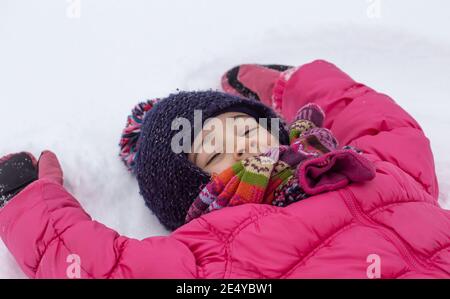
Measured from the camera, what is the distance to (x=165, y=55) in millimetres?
1625

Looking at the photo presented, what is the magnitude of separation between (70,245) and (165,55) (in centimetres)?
83

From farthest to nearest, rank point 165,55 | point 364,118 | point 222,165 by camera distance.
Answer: point 165,55, point 364,118, point 222,165

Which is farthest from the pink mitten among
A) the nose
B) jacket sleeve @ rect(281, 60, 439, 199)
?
jacket sleeve @ rect(281, 60, 439, 199)

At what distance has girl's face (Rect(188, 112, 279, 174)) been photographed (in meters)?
1.07

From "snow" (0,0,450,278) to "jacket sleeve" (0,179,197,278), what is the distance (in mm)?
193

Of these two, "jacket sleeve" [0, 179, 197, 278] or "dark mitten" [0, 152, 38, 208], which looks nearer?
"jacket sleeve" [0, 179, 197, 278]
